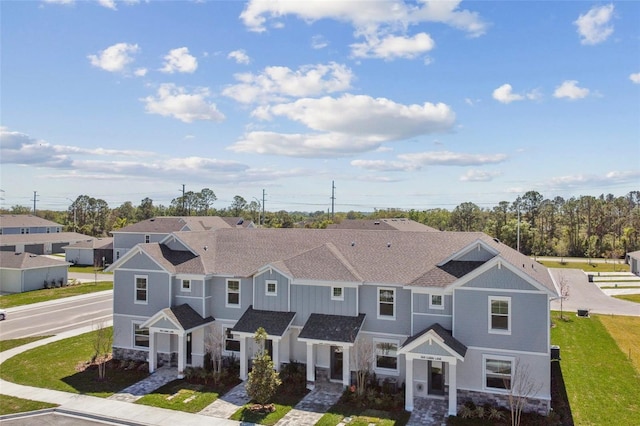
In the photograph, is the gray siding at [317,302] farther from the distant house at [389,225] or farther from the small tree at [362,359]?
the distant house at [389,225]

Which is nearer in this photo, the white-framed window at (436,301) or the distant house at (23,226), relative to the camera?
the white-framed window at (436,301)

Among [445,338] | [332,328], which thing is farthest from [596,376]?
[332,328]

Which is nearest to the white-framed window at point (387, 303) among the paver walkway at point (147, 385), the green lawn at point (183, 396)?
the green lawn at point (183, 396)

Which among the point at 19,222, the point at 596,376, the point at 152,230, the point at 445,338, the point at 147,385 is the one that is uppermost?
the point at 19,222

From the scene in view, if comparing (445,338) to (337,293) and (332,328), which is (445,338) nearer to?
(332,328)

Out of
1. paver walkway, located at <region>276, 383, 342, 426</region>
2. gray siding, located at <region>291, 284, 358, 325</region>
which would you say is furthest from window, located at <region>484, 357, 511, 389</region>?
paver walkway, located at <region>276, 383, 342, 426</region>

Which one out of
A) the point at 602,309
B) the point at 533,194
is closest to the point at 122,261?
the point at 602,309

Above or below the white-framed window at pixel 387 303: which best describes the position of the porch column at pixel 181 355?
below
